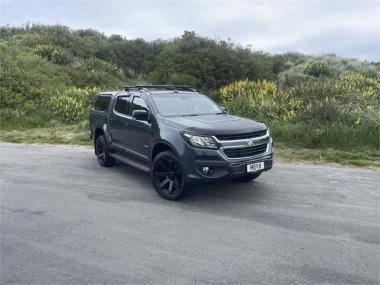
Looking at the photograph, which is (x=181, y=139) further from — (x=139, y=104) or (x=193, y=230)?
(x=139, y=104)

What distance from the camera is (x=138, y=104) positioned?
7.81 m

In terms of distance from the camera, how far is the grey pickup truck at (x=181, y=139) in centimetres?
620

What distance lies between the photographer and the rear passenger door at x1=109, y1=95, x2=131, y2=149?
814cm

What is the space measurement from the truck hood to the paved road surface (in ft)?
3.70

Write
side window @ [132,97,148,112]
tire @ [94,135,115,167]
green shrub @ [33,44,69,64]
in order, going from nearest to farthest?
side window @ [132,97,148,112] < tire @ [94,135,115,167] < green shrub @ [33,44,69,64]

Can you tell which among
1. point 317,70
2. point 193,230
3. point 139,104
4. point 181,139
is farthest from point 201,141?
point 317,70

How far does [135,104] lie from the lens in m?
7.92

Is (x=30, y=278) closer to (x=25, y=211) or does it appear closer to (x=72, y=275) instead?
(x=72, y=275)

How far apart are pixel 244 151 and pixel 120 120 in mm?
2963

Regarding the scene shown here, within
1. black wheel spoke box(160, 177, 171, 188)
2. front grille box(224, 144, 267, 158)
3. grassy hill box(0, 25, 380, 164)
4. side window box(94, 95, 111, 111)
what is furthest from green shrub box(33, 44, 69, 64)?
front grille box(224, 144, 267, 158)

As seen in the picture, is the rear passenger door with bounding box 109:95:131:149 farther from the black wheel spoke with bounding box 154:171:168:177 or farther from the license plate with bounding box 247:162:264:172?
the license plate with bounding box 247:162:264:172

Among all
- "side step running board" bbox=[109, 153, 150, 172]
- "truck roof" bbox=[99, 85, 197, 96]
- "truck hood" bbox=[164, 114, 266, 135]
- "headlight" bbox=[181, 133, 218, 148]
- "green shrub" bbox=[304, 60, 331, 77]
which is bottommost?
"side step running board" bbox=[109, 153, 150, 172]

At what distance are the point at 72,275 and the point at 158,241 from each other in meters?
1.16

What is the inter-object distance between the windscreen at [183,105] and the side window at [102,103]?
1.80 metres
